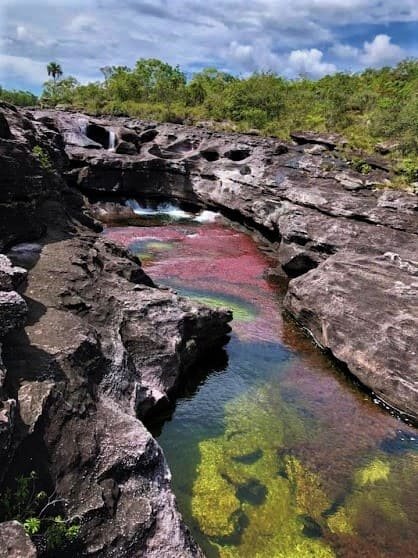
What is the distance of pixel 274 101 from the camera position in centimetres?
6184

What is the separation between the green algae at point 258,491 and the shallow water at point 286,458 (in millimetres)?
25

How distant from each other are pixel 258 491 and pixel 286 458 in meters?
1.53

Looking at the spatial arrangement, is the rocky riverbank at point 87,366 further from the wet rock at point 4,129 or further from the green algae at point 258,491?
the green algae at point 258,491

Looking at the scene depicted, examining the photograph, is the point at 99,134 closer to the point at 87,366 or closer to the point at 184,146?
the point at 184,146

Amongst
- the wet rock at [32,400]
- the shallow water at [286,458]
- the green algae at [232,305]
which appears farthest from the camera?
the green algae at [232,305]

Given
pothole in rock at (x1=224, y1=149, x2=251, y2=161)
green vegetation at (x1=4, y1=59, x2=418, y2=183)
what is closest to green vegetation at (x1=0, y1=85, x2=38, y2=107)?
green vegetation at (x1=4, y1=59, x2=418, y2=183)

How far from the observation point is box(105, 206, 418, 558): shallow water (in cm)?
1063

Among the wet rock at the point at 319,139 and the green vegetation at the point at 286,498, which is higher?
the wet rock at the point at 319,139

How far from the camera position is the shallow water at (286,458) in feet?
34.9

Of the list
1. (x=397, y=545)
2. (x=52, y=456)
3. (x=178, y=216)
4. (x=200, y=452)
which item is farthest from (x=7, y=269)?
(x=178, y=216)

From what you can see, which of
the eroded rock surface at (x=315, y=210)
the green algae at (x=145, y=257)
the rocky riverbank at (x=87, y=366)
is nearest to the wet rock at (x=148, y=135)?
the eroded rock surface at (x=315, y=210)

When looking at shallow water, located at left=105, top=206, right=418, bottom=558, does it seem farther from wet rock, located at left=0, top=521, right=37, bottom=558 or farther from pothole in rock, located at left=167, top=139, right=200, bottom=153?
pothole in rock, located at left=167, top=139, right=200, bottom=153

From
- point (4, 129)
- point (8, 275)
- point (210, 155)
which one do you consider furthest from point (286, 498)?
point (210, 155)

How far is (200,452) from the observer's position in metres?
12.8
